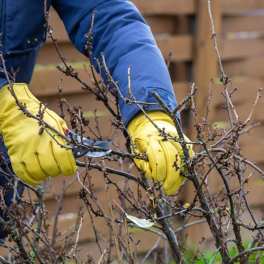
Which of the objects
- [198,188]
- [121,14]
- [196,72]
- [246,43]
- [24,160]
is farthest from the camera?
[246,43]

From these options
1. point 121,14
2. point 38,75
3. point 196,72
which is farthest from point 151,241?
point 121,14

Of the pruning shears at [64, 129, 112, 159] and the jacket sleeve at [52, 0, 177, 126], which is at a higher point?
the jacket sleeve at [52, 0, 177, 126]

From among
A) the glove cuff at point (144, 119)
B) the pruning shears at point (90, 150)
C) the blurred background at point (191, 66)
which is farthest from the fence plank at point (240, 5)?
the pruning shears at point (90, 150)

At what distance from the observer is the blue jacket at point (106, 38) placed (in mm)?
1523

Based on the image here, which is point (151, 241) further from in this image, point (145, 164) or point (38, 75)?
point (145, 164)

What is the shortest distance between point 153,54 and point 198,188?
557mm

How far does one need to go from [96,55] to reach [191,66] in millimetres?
2080

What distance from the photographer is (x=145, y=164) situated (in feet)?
4.33

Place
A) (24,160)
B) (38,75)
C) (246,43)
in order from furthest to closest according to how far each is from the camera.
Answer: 1. (246,43)
2. (38,75)
3. (24,160)

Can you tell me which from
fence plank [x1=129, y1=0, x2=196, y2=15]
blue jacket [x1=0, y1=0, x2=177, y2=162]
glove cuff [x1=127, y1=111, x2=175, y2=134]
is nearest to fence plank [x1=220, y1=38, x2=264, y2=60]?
fence plank [x1=129, y1=0, x2=196, y2=15]

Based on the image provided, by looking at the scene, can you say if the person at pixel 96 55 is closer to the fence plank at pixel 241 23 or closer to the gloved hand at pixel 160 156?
the gloved hand at pixel 160 156

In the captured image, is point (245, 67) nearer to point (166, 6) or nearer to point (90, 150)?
point (166, 6)

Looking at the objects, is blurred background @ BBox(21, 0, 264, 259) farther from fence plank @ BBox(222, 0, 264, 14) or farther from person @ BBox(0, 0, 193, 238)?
person @ BBox(0, 0, 193, 238)

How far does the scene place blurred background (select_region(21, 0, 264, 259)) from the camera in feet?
10.7
